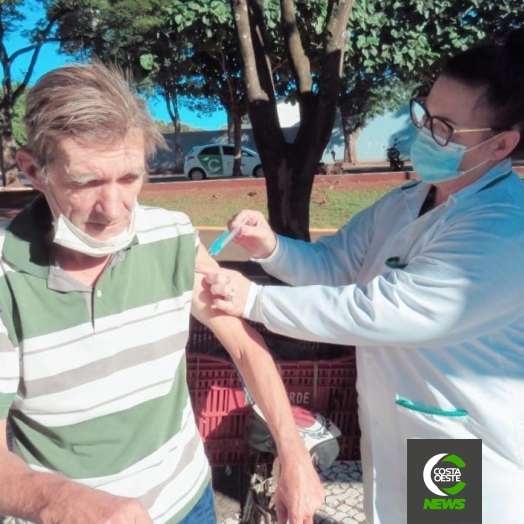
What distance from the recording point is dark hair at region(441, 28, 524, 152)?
165 cm

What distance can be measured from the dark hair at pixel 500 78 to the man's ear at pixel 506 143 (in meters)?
0.02

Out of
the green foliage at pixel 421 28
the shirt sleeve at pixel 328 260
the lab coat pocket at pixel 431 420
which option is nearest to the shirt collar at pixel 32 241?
the shirt sleeve at pixel 328 260

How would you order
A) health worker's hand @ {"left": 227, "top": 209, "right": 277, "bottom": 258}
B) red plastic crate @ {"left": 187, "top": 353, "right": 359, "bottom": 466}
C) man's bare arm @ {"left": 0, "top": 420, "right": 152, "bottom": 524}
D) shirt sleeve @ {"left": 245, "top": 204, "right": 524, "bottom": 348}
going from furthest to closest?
red plastic crate @ {"left": 187, "top": 353, "right": 359, "bottom": 466} < health worker's hand @ {"left": 227, "top": 209, "right": 277, "bottom": 258} < shirt sleeve @ {"left": 245, "top": 204, "right": 524, "bottom": 348} < man's bare arm @ {"left": 0, "top": 420, "right": 152, "bottom": 524}

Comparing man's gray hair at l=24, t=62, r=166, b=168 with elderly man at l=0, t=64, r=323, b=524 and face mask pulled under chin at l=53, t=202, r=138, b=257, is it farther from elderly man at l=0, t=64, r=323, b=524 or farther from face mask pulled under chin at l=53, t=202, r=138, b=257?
face mask pulled under chin at l=53, t=202, r=138, b=257

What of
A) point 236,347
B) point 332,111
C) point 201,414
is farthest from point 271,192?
point 236,347

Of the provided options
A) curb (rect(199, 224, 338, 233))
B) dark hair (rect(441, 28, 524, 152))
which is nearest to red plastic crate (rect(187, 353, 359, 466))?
dark hair (rect(441, 28, 524, 152))

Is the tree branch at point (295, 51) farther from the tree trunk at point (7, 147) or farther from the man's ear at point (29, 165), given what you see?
the tree trunk at point (7, 147)

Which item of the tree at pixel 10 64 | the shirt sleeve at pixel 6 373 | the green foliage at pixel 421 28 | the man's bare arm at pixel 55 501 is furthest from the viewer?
the tree at pixel 10 64

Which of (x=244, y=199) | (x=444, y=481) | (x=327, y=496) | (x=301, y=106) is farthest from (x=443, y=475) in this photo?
(x=244, y=199)

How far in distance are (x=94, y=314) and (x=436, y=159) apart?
103 cm

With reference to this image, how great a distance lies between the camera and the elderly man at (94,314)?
1.37 meters

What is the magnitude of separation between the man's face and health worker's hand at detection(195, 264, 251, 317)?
316 mm

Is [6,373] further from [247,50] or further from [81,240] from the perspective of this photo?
[247,50]

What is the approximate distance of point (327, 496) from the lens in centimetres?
306
